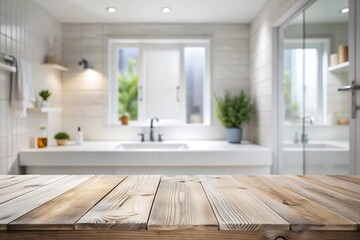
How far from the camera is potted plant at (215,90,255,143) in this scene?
10.4 ft

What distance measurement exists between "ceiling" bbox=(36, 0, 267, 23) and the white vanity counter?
1.40m

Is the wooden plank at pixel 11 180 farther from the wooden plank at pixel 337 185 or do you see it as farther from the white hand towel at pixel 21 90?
the white hand towel at pixel 21 90

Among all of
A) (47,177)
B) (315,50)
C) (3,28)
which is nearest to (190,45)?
(315,50)

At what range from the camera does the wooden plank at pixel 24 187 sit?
2.70 feet

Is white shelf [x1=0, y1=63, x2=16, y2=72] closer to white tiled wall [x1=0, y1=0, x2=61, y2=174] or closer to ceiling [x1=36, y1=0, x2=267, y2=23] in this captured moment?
white tiled wall [x1=0, y1=0, x2=61, y2=174]

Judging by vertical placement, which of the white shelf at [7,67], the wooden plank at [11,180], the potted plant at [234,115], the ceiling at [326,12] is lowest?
the wooden plank at [11,180]

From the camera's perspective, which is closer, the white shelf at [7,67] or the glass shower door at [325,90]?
the glass shower door at [325,90]

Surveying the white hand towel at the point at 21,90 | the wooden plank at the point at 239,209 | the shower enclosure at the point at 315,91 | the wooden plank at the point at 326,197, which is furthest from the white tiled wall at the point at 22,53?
the shower enclosure at the point at 315,91

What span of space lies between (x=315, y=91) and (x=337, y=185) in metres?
1.36

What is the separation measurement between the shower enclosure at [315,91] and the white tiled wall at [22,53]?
7.53 feet

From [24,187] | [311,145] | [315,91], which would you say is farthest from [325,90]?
[24,187]

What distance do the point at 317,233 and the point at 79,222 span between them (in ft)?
1.53

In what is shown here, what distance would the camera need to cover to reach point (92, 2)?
287 centimetres

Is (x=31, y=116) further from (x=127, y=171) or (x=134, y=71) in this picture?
(x=134, y=71)
